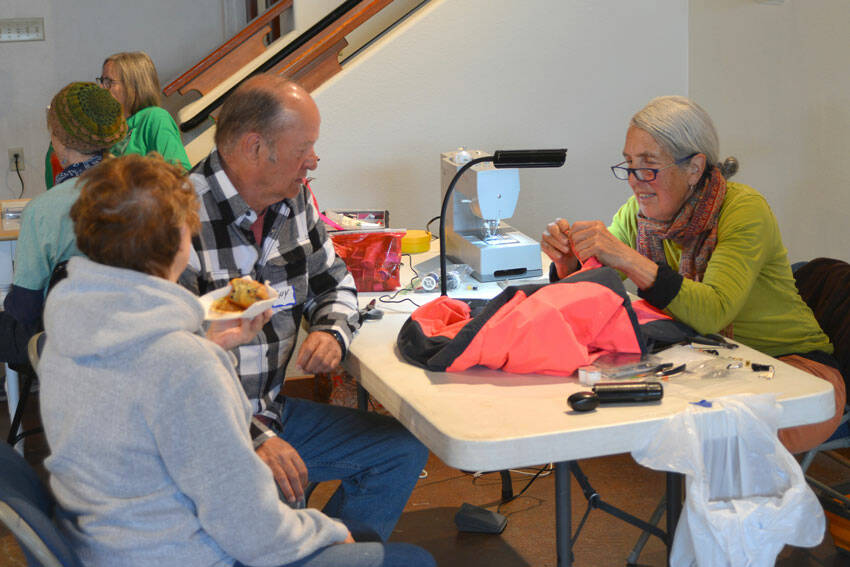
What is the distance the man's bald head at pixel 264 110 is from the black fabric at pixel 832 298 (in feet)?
4.64

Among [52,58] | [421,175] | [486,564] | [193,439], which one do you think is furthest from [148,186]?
[52,58]

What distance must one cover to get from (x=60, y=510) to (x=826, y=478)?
100 inches

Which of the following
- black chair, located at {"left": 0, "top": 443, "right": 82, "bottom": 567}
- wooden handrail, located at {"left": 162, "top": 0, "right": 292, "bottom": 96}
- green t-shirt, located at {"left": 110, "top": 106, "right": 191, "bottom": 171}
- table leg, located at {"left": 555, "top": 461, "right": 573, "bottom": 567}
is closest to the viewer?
black chair, located at {"left": 0, "top": 443, "right": 82, "bottom": 567}

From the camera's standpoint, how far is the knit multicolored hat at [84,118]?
9.32ft

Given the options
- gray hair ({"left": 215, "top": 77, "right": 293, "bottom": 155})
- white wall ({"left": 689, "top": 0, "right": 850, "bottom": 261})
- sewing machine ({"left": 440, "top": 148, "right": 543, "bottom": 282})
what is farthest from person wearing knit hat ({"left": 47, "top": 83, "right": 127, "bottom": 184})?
white wall ({"left": 689, "top": 0, "right": 850, "bottom": 261})

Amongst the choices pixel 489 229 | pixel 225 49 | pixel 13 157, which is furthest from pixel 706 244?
pixel 13 157

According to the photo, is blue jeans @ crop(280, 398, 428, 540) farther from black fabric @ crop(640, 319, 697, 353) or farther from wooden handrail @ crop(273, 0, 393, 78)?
wooden handrail @ crop(273, 0, 393, 78)

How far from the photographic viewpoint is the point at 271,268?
213cm

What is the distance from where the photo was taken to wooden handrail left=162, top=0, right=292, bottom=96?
481 centimetres

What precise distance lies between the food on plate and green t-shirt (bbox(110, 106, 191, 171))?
7.80 ft

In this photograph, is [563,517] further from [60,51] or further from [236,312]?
[60,51]

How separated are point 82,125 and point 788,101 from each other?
2632 millimetres

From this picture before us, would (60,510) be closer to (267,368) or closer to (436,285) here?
(267,368)

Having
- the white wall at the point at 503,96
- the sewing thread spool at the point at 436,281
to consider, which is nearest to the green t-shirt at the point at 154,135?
the white wall at the point at 503,96
